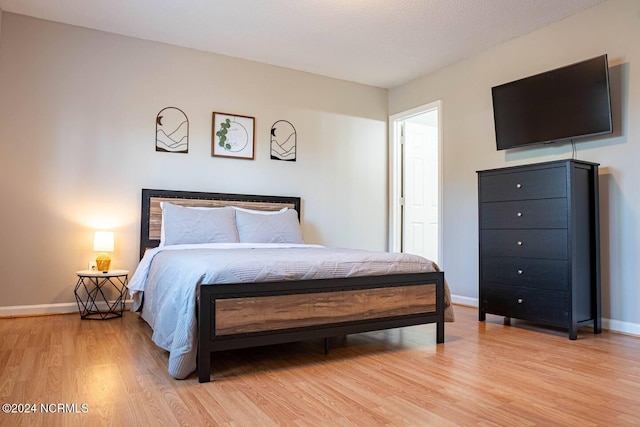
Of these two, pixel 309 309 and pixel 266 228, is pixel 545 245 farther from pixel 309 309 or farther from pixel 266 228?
pixel 266 228

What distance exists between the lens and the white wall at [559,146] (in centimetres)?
340

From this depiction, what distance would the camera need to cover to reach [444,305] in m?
3.13

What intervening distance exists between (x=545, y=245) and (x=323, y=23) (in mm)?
2611

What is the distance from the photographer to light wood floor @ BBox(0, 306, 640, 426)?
1809 mm

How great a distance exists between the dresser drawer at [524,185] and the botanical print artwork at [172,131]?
2.88m

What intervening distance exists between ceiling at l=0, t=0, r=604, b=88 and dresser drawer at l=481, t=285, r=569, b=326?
7.53 ft

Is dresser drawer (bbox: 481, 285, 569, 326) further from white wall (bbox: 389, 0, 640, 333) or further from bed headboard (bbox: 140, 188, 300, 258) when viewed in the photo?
bed headboard (bbox: 140, 188, 300, 258)

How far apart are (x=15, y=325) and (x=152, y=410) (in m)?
2.34

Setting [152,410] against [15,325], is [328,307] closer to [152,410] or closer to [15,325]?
[152,410]

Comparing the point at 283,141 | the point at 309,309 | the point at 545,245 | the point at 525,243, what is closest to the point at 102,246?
the point at 283,141

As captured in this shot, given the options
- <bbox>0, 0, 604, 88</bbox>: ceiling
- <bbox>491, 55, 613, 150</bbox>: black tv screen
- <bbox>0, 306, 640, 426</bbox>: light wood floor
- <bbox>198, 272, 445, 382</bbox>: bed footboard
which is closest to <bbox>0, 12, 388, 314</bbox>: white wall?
<bbox>0, 0, 604, 88</bbox>: ceiling

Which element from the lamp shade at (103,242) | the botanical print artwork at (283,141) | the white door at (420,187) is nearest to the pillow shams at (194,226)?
the lamp shade at (103,242)

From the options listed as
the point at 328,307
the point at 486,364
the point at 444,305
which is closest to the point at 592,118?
the point at 444,305

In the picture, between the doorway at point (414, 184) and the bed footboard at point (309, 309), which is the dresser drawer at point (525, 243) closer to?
the bed footboard at point (309, 309)
